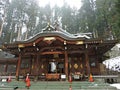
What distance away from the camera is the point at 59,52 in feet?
48.7

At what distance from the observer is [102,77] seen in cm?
1438

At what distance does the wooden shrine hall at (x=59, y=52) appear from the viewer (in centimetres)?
1404

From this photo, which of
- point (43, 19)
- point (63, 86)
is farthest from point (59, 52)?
point (43, 19)

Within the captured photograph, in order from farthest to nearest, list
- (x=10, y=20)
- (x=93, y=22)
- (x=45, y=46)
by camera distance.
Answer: (x=10, y=20) → (x=93, y=22) → (x=45, y=46)

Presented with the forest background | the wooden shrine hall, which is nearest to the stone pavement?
the wooden shrine hall

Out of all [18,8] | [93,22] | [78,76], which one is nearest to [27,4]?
[18,8]

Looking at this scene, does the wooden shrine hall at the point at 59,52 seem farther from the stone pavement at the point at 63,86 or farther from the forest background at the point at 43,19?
the forest background at the point at 43,19

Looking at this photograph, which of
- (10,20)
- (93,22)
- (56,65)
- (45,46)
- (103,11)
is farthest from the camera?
(10,20)

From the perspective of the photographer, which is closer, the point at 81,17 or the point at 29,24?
the point at 29,24

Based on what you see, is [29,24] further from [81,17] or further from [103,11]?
[103,11]

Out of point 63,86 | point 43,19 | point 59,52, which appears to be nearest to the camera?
point 63,86

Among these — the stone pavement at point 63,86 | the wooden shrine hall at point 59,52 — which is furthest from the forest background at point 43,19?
the stone pavement at point 63,86

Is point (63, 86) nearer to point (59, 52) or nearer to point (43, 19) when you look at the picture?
point (59, 52)

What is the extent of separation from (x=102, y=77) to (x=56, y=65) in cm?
524
